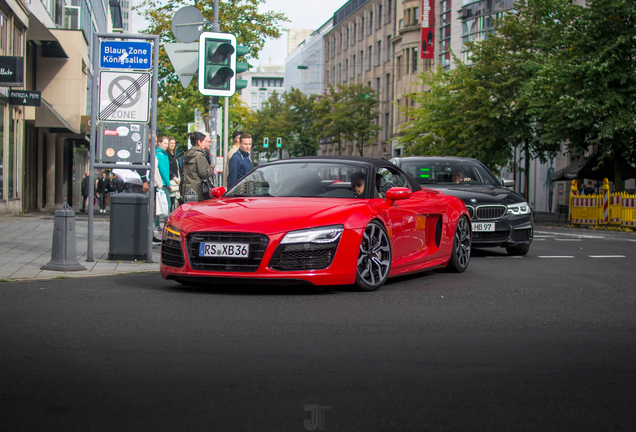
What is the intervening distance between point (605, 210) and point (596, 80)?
442cm

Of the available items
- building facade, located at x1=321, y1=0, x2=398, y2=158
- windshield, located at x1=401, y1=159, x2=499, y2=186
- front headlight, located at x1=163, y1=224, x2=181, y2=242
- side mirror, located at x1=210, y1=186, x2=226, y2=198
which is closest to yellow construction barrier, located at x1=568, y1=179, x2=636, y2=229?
windshield, located at x1=401, y1=159, x2=499, y2=186

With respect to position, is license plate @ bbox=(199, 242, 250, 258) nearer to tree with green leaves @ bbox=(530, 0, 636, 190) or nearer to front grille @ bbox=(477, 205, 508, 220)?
front grille @ bbox=(477, 205, 508, 220)

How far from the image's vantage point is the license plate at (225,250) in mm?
7316

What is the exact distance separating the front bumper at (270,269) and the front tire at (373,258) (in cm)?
18

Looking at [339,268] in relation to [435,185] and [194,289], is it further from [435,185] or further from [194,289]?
[435,185]

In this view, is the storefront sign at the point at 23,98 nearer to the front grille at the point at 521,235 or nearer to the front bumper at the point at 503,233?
the front bumper at the point at 503,233

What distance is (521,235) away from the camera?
12617 millimetres

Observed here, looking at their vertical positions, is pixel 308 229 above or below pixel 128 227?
above

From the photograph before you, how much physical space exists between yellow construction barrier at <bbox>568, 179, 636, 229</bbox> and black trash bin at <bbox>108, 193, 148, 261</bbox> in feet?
62.1

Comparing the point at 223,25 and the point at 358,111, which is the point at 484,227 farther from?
the point at 358,111

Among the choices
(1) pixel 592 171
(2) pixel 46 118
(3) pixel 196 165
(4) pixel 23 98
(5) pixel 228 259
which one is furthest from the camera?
(1) pixel 592 171

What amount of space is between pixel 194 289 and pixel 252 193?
119 centimetres

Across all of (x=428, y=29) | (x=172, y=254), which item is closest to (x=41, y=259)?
(x=172, y=254)

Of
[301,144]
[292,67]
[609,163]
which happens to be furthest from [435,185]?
[292,67]
